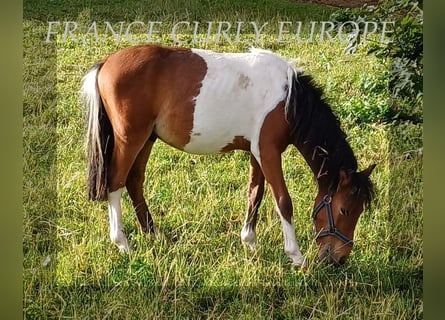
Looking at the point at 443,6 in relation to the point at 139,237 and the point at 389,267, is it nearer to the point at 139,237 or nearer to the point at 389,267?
the point at 389,267

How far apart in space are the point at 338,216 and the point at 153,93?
2.97ft

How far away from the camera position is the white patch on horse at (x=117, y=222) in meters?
2.57

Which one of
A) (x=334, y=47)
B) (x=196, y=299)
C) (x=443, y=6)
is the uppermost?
(x=443, y=6)

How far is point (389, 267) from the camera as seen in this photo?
8.51 feet

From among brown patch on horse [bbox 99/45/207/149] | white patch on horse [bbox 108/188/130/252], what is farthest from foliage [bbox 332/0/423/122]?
white patch on horse [bbox 108/188/130/252]

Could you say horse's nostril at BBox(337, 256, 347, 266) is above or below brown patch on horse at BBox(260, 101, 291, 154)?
below

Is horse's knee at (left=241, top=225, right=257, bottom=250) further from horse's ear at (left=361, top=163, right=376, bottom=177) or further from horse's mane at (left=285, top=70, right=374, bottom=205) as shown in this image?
horse's ear at (left=361, top=163, right=376, bottom=177)

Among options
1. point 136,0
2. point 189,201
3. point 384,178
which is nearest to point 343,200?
point 384,178

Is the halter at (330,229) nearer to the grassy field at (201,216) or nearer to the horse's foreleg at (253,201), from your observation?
the grassy field at (201,216)

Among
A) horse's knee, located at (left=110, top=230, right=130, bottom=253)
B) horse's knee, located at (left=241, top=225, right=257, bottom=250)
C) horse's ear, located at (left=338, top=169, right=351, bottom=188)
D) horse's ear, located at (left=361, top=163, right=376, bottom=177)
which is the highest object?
horse's ear, located at (left=361, top=163, right=376, bottom=177)

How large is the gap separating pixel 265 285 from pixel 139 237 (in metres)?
0.55

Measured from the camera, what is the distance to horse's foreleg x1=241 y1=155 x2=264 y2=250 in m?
2.59

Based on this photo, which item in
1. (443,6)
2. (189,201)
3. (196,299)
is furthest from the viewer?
(189,201)

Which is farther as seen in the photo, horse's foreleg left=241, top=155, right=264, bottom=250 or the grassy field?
horse's foreleg left=241, top=155, right=264, bottom=250
